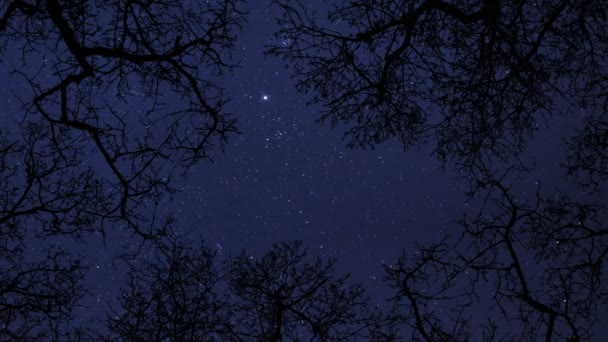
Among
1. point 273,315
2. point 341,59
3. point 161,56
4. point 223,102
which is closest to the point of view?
point 161,56


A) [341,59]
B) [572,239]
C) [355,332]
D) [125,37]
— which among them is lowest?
[355,332]

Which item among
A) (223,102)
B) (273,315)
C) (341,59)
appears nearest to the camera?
(223,102)

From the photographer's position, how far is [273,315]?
26.1ft

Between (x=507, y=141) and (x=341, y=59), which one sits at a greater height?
(x=341, y=59)

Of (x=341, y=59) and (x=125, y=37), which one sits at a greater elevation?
(x=341, y=59)

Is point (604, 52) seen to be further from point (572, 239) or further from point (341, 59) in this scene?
point (341, 59)

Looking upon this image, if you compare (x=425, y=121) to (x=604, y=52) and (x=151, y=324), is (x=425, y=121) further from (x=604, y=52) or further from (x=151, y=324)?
(x=151, y=324)

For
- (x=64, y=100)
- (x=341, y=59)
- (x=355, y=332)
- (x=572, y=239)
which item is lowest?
(x=355, y=332)

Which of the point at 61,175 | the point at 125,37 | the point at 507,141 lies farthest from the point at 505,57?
the point at 61,175

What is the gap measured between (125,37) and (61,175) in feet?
9.03

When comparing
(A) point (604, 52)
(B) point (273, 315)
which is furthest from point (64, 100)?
(A) point (604, 52)

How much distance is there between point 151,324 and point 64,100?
12.7ft

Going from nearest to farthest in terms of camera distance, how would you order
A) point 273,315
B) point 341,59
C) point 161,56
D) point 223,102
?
point 161,56 < point 223,102 < point 341,59 < point 273,315

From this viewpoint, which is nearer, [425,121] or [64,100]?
[64,100]
